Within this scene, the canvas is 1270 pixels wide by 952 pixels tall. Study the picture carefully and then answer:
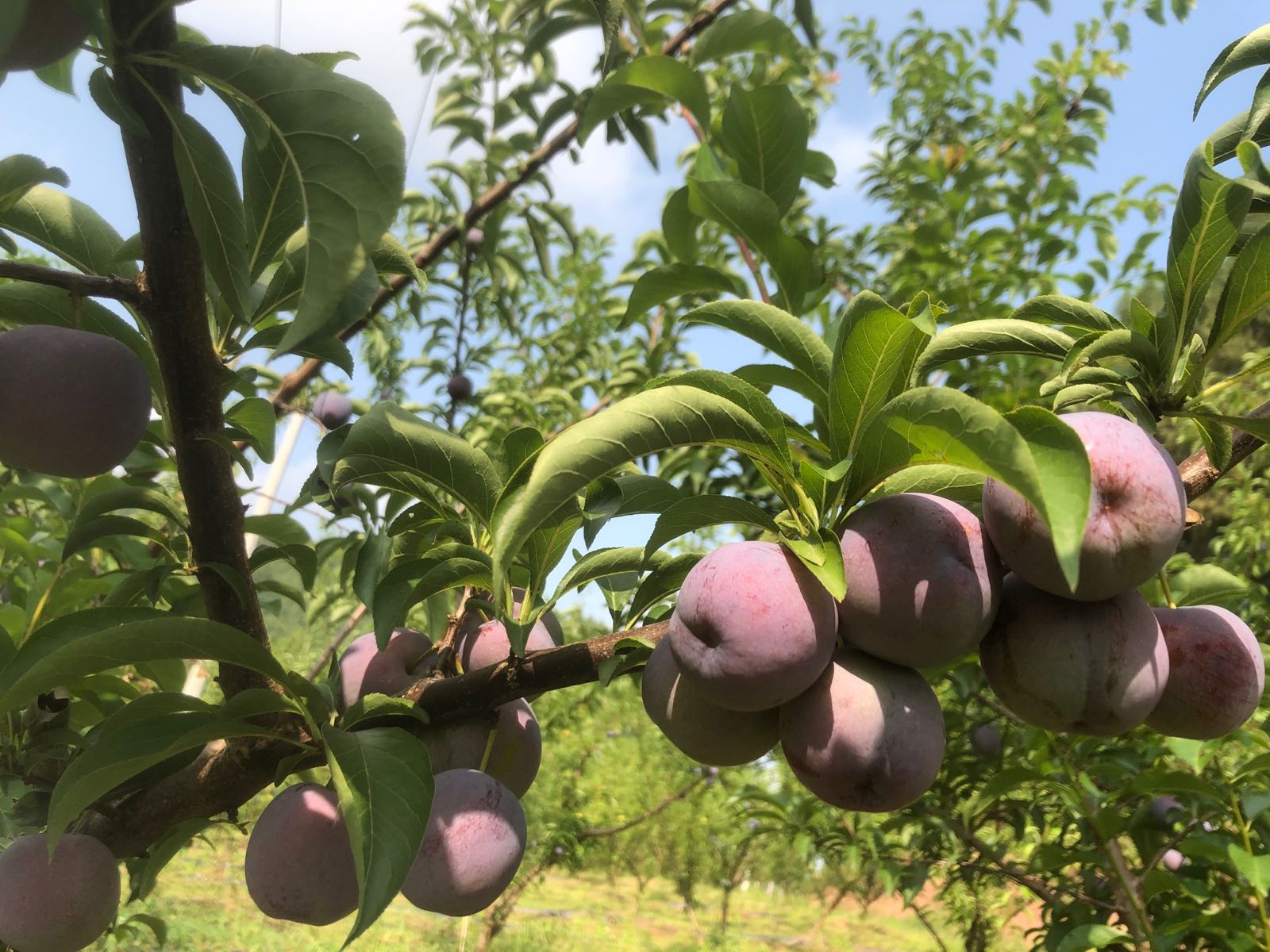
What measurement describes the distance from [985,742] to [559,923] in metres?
7.04

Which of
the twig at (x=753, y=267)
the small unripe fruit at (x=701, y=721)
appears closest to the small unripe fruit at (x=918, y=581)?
the small unripe fruit at (x=701, y=721)

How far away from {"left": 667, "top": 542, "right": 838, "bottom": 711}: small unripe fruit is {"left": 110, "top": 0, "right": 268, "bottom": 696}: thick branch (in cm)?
50

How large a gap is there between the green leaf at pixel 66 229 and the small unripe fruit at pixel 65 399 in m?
0.20

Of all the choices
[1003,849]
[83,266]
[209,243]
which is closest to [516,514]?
[209,243]

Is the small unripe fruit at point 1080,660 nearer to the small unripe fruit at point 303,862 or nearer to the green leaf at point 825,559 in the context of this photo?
the green leaf at point 825,559

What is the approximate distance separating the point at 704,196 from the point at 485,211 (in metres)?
1.28

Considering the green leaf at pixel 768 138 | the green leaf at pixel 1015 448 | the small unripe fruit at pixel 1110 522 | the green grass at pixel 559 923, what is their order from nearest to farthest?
the green leaf at pixel 1015 448, the small unripe fruit at pixel 1110 522, the green leaf at pixel 768 138, the green grass at pixel 559 923

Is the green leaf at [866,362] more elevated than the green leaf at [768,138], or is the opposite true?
the green leaf at [768,138]

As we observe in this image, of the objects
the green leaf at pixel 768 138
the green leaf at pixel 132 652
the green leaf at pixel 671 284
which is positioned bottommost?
the green leaf at pixel 132 652

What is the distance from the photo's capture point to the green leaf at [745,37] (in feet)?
4.35

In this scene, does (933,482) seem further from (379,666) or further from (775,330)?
(379,666)

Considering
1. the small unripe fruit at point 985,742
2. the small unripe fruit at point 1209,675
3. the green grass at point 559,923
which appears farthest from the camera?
the green grass at point 559,923

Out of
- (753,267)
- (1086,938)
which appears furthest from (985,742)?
(753,267)

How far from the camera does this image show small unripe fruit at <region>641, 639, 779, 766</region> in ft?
2.39
